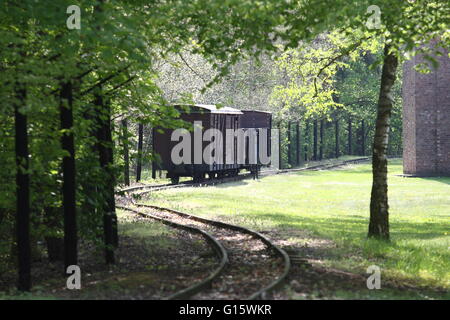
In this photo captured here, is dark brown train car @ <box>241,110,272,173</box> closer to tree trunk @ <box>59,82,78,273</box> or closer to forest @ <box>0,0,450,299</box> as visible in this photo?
forest @ <box>0,0,450,299</box>

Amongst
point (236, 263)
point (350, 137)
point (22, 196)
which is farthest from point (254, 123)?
point (22, 196)

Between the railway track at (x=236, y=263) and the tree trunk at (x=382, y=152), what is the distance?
2503mm

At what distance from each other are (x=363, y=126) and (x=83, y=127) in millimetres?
53541

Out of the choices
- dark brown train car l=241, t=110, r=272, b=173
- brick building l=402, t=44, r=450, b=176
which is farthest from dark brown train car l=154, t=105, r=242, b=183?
brick building l=402, t=44, r=450, b=176

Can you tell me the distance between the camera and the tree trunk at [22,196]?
9.36 metres

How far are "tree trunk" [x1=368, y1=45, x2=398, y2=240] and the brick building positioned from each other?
24.0 metres

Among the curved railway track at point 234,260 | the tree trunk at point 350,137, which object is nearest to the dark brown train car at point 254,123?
the curved railway track at point 234,260

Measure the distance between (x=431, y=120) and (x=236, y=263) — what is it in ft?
92.6

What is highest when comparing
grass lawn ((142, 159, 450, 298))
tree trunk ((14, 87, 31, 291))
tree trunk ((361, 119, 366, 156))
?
tree trunk ((361, 119, 366, 156))

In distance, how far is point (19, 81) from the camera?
866 cm

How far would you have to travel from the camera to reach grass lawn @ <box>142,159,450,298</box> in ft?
39.2

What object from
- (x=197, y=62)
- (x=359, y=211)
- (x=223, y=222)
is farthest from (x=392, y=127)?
(x=223, y=222)
